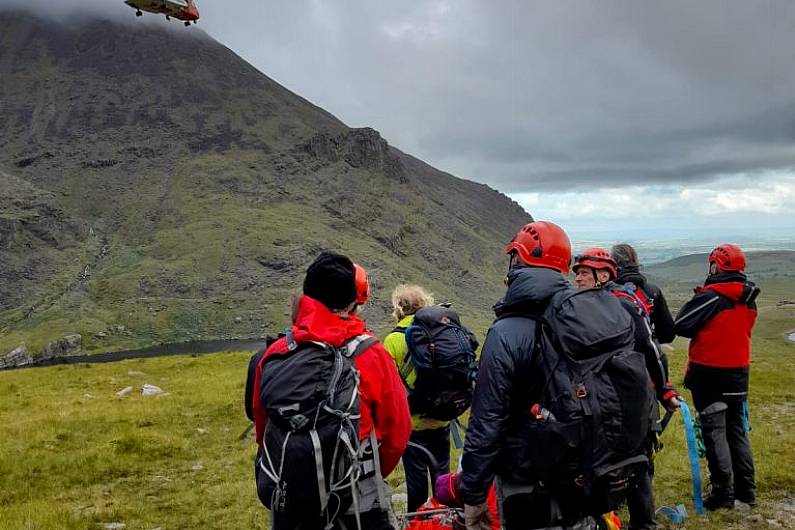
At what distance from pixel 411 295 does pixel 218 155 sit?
176700mm

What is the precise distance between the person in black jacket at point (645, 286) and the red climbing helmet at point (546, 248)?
383 centimetres

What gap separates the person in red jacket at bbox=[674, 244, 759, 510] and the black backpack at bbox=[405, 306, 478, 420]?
387 centimetres

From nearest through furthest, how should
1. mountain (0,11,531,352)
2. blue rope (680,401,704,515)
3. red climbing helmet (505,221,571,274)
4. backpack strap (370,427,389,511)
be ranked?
backpack strap (370,427,389,511)
red climbing helmet (505,221,571,274)
blue rope (680,401,704,515)
mountain (0,11,531,352)

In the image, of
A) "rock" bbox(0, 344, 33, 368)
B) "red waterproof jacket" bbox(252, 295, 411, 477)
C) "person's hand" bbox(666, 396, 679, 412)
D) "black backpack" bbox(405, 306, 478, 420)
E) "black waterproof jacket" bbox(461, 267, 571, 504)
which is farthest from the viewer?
"rock" bbox(0, 344, 33, 368)

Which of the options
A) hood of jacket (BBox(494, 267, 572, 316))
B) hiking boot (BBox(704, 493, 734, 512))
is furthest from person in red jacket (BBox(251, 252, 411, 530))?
hiking boot (BBox(704, 493, 734, 512))

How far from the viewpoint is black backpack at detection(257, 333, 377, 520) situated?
4359mm

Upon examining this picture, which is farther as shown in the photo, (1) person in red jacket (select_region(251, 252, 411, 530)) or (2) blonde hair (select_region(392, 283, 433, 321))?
(2) blonde hair (select_region(392, 283, 433, 321))

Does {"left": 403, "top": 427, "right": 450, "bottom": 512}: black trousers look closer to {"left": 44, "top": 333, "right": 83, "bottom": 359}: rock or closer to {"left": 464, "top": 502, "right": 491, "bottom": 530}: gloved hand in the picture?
{"left": 464, "top": 502, "right": 491, "bottom": 530}: gloved hand

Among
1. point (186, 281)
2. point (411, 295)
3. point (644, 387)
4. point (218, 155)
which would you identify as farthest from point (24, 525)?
point (218, 155)

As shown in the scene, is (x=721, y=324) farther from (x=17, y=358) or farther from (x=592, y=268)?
(x=17, y=358)

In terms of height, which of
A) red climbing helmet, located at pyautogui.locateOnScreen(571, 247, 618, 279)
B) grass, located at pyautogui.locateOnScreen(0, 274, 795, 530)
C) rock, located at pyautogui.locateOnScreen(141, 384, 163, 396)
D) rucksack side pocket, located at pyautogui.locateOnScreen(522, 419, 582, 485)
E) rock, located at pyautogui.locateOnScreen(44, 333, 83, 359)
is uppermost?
red climbing helmet, located at pyautogui.locateOnScreen(571, 247, 618, 279)

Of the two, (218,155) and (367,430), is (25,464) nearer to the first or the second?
(367,430)

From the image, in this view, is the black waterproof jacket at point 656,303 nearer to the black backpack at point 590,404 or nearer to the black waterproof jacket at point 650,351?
the black waterproof jacket at point 650,351

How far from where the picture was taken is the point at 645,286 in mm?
8578
